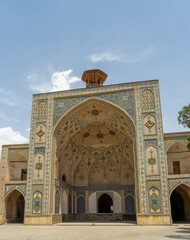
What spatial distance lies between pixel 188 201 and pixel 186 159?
9.10 feet

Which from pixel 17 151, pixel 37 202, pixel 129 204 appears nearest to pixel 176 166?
pixel 129 204

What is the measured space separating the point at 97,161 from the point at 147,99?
762 centimetres

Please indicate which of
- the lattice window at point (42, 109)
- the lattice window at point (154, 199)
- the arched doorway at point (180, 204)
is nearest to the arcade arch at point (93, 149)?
the lattice window at point (42, 109)

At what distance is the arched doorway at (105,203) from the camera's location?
20172 mm

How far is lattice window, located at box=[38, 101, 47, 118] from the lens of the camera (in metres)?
16.9

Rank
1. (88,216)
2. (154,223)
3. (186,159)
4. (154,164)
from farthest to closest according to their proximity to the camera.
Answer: (88,216) → (186,159) → (154,164) → (154,223)

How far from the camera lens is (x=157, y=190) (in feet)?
45.4

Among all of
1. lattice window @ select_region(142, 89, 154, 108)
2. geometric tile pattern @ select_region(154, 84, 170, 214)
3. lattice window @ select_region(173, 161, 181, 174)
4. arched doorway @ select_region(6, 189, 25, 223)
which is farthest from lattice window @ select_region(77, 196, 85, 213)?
lattice window @ select_region(142, 89, 154, 108)

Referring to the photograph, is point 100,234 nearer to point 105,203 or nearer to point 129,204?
point 129,204

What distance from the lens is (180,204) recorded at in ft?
58.4

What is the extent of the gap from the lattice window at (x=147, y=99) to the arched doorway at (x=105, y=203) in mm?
8454

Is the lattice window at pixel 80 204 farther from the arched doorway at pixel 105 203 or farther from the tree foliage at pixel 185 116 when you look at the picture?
the tree foliage at pixel 185 116

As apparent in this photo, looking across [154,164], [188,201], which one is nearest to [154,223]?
[154,164]

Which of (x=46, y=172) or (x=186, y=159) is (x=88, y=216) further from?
(x=186, y=159)
